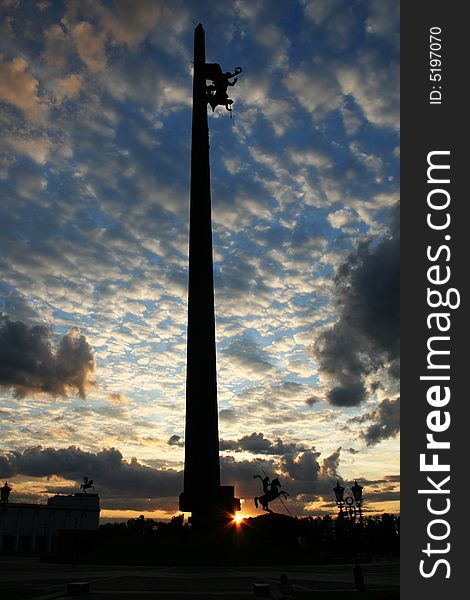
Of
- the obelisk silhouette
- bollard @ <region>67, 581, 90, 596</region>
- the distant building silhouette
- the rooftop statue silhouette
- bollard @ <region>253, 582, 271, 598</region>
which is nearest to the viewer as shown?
bollard @ <region>253, 582, 271, 598</region>

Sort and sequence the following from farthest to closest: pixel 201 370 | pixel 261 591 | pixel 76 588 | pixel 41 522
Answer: pixel 41 522
pixel 201 370
pixel 76 588
pixel 261 591

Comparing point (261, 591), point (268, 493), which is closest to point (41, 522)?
point (268, 493)

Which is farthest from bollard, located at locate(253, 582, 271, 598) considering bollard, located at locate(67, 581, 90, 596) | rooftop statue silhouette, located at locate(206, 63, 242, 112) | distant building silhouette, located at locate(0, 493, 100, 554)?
distant building silhouette, located at locate(0, 493, 100, 554)

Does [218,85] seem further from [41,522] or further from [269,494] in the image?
[41,522]

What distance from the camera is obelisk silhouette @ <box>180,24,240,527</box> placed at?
41094 millimetres

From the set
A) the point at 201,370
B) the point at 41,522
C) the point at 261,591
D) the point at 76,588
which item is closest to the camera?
the point at 261,591

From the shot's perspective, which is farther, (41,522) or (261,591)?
(41,522)

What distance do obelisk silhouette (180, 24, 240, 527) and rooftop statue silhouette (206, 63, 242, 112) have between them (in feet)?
9.77

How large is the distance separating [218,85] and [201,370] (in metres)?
27.6

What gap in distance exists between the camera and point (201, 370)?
43688 mm

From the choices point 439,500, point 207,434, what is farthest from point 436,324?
point 207,434

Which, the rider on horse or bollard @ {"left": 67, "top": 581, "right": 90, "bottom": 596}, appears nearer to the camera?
bollard @ {"left": 67, "top": 581, "right": 90, "bottom": 596}

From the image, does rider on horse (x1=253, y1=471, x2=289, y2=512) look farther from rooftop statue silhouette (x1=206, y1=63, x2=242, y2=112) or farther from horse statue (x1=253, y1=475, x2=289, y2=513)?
rooftop statue silhouette (x1=206, y1=63, x2=242, y2=112)

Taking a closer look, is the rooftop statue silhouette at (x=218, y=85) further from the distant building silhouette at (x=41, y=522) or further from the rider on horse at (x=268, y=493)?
the distant building silhouette at (x=41, y=522)
